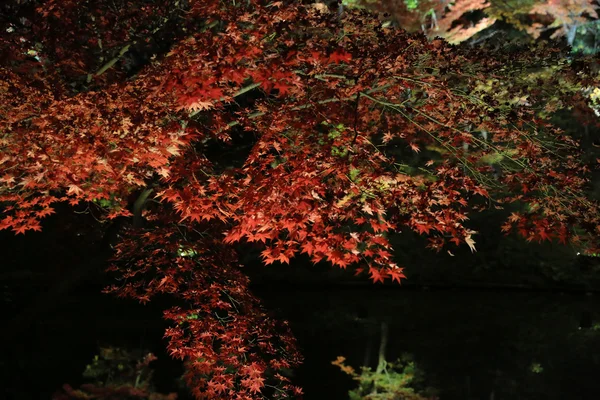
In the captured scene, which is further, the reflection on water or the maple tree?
the reflection on water

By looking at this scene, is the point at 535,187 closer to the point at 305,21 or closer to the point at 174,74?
the point at 305,21

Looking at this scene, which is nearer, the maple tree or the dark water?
the maple tree

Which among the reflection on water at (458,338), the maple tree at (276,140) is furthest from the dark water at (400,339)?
the maple tree at (276,140)

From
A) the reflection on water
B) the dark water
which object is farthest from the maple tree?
the reflection on water

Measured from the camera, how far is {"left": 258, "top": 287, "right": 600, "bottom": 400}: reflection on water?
28.1 feet

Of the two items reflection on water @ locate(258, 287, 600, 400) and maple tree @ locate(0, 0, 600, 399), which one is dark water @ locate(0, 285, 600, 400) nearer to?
reflection on water @ locate(258, 287, 600, 400)

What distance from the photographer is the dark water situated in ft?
27.8

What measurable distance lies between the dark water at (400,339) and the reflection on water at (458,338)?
25mm

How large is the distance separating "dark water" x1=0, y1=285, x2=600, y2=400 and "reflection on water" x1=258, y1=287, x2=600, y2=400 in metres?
0.02

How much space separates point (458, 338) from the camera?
36.2 ft

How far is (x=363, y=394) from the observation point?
8.21m

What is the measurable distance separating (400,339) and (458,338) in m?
1.26

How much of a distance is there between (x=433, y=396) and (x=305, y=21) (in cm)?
608

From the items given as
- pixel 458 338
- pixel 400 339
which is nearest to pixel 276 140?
pixel 400 339
